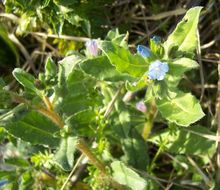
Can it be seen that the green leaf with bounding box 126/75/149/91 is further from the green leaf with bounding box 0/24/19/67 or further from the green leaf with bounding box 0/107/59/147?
the green leaf with bounding box 0/24/19/67

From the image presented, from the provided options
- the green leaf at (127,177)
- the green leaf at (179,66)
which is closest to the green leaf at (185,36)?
the green leaf at (179,66)

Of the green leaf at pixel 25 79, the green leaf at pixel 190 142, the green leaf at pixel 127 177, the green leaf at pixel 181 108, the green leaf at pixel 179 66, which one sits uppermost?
the green leaf at pixel 25 79

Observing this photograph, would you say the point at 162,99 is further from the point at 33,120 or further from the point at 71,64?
the point at 33,120

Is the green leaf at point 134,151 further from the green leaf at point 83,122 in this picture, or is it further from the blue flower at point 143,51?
the blue flower at point 143,51

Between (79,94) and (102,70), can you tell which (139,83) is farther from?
(79,94)

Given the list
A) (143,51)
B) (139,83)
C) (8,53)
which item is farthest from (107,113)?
(8,53)

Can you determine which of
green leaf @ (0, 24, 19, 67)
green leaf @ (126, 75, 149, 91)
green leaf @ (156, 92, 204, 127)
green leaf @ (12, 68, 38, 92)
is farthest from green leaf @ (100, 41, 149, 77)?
green leaf @ (0, 24, 19, 67)
